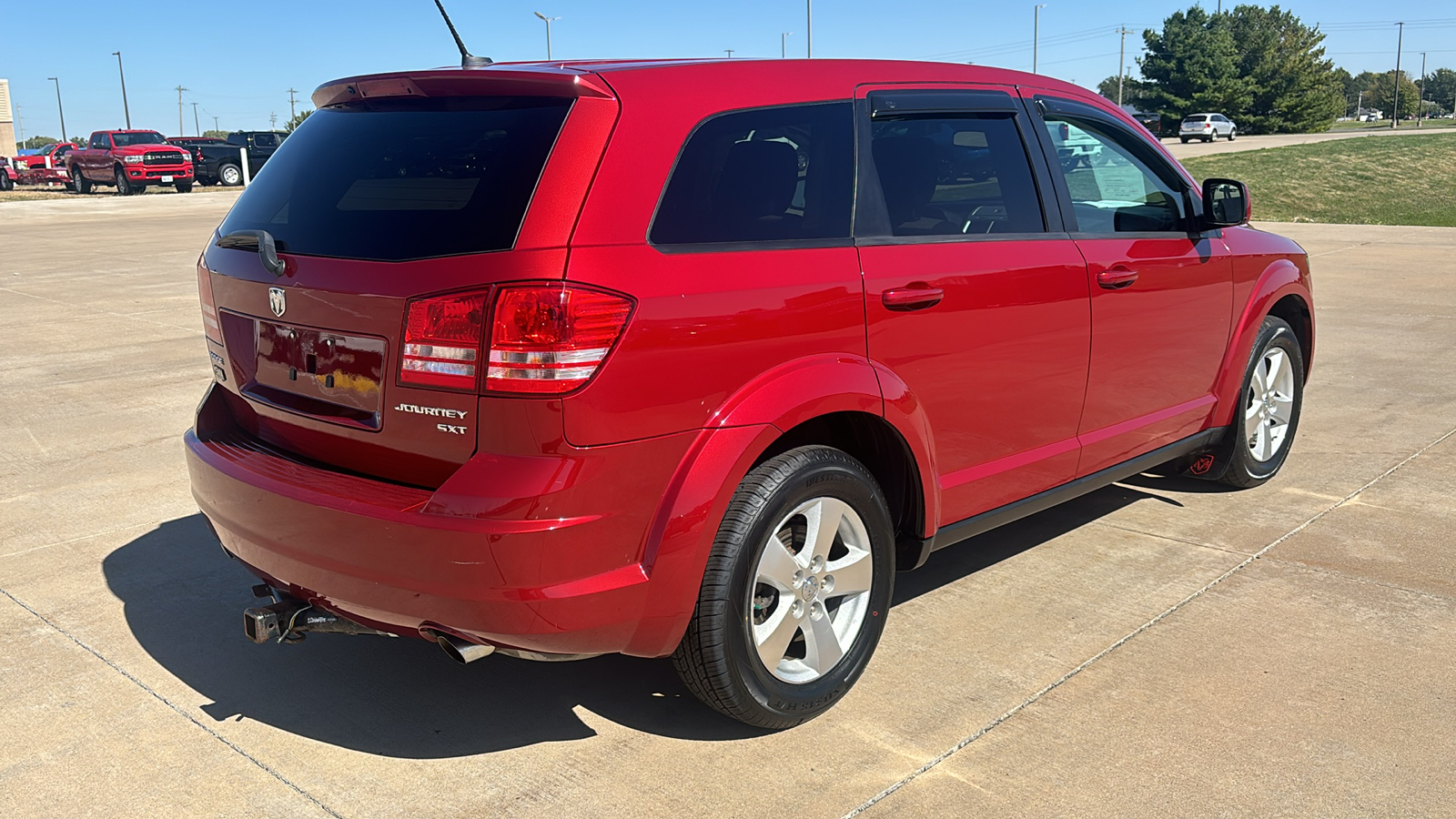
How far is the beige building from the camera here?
80.0 meters

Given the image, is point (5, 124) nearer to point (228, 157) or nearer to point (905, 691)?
point (228, 157)

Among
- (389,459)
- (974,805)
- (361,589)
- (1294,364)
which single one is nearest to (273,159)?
(389,459)

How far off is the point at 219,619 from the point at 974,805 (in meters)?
2.60

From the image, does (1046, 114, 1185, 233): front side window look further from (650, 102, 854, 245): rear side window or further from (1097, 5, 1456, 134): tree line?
(1097, 5, 1456, 134): tree line

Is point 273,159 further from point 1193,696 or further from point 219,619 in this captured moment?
point 1193,696

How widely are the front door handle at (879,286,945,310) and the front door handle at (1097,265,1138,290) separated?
0.90m

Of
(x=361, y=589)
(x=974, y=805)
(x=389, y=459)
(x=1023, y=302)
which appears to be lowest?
(x=974, y=805)

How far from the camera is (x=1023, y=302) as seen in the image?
12.4 feet

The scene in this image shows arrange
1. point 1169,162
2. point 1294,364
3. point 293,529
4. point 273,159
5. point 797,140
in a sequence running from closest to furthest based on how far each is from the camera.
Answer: point 293,529
point 797,140
point 273,159
point 1169,162
point 1294,364

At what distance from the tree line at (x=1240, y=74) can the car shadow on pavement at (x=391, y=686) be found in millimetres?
81026

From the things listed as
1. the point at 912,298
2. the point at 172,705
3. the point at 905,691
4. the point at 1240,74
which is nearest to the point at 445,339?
the point at 912,298

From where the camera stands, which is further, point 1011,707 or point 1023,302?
point 1023,302

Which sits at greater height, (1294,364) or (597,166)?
(597,166)

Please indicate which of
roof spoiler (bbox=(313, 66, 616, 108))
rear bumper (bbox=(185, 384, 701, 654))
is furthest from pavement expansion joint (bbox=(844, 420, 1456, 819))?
roof spoiler (bbox=(313, 66, 616, 108))
